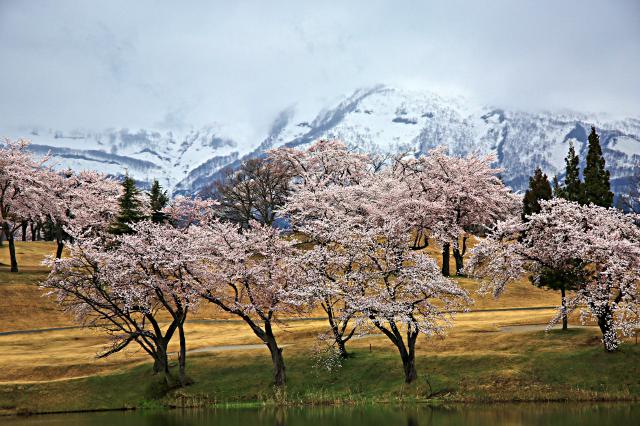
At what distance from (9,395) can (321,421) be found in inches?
884

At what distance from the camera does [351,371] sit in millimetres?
47438

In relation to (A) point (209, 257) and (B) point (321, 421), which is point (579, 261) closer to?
(B) point (321, 421)

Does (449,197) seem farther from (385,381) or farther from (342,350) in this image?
(385,381)

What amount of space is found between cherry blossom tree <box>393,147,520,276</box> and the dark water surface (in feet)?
127

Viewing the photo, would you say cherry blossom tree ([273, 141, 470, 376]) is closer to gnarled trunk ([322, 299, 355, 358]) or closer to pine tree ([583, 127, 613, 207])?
gnarled trunk ([322, 299, 355, 358])

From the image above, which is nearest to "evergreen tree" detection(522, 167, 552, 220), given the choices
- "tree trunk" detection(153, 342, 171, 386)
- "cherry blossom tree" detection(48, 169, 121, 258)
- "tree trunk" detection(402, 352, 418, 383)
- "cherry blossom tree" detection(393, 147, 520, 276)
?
"cherry blossom tree" detection(393, 147, 520, 276)

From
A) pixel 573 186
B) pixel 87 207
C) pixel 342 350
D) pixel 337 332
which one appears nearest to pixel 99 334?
pixel 342 350

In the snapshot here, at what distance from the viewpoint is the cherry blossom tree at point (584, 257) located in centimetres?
4269

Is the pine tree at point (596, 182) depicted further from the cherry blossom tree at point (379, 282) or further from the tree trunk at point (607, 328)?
the cherry blossom tree at point (379, 282)

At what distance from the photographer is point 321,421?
37906 mm

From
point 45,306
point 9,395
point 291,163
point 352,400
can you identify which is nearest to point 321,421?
point 352,400

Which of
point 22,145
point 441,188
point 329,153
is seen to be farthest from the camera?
point 329,153

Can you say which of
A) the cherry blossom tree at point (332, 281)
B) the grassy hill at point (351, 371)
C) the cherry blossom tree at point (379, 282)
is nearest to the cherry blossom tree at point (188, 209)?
the grassy hill at point (351, 371)

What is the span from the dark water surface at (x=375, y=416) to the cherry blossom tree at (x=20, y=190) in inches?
1644
